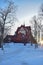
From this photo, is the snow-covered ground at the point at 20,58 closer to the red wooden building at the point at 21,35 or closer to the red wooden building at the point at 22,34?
the red wooden building at the point at 22,34

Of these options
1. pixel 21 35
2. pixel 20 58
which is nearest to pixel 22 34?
pixel 21 35

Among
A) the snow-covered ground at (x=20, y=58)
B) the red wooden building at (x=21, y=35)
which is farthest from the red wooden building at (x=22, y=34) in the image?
the snow-covered ground at (x=20, y=58)

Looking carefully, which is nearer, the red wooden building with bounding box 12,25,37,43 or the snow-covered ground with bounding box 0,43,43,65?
the snow-covered ground with bounding box 0,43,43,65

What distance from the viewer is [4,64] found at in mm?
12625

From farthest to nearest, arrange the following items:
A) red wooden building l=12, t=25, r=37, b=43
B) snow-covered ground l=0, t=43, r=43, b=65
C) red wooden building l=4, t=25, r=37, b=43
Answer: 1. red wooden building l=4, t=25, r=37, b=43
2. red wooden building l=12, t=25, r=37, b=43
3. snow-covered ground l=0, t=43, r=43, b=65

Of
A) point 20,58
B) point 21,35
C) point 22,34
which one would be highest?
point 22,34

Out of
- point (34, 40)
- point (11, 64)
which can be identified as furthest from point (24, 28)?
point (11, 64)

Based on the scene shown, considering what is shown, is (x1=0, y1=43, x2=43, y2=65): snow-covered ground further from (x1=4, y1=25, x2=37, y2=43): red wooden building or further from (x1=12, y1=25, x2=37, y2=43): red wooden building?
(x1=4, y1=25, x2=37, y2=43): red wooden building

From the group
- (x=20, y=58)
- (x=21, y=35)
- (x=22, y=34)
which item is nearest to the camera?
(x=20, y=58)

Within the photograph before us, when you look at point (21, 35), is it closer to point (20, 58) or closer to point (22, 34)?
point (22, 34)

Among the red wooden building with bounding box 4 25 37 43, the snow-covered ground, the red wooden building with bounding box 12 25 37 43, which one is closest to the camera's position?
the snow-covered ground

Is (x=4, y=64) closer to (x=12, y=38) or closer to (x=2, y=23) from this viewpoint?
(x=2, y=23)

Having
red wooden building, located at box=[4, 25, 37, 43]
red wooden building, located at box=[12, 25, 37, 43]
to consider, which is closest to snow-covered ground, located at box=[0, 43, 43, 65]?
red wooden building, located at box=[12, 25, 37, 43]

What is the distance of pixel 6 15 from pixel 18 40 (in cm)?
3315
